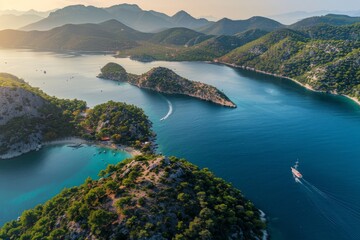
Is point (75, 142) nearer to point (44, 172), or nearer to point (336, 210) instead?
point (44, 172)

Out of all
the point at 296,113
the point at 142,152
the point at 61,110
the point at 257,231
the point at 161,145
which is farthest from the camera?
the point at 296,113

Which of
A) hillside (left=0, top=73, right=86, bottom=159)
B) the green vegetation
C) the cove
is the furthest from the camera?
the green vegetation

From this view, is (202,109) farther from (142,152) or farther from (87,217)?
(87,217)

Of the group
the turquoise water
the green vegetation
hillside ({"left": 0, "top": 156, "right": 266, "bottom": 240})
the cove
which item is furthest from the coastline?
hillside ({"left": 0, "top": 156, "right": 266, "bottom": 240})

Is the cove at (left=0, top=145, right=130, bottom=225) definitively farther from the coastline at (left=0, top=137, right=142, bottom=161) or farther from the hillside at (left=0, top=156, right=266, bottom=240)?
the hillside at (left=0, top=156, right=266, bottom=240)

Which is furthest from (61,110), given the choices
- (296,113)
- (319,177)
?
(296,113)
